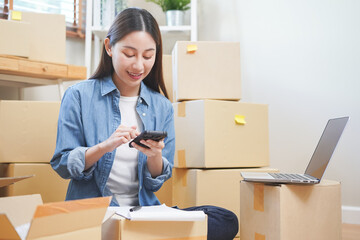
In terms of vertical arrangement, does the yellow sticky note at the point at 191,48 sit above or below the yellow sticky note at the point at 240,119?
above

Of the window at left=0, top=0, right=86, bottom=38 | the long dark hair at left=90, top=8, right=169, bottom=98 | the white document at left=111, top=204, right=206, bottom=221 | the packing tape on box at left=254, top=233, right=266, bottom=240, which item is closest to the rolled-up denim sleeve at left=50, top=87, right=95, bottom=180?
the long dark hair at left=90, top=8, right=169, bottom=98

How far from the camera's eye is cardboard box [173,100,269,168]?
4.86 feet

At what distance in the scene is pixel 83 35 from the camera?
210 centimetres

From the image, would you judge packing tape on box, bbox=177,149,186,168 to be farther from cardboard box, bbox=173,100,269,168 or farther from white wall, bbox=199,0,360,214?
white wall, bbox=199,0,360,214

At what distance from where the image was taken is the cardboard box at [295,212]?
3.21 feet

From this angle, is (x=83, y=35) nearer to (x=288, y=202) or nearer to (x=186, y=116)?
(x=186, y=116)

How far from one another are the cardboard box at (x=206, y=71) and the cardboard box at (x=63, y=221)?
0.97 meters

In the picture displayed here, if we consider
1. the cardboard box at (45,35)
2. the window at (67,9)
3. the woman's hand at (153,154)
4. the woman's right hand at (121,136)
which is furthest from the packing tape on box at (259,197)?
the window at (67,9)

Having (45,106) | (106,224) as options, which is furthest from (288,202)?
(45,106)

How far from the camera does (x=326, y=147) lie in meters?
1.12

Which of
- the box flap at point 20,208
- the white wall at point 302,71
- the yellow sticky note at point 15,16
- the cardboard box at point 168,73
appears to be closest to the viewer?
the box flap at point 20,208

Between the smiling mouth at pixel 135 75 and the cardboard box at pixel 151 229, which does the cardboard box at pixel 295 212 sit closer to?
the cardboard box at pixel 151 229

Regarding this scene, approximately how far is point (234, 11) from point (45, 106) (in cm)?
120

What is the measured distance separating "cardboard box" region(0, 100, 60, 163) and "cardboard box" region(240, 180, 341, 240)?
2.55 feet
